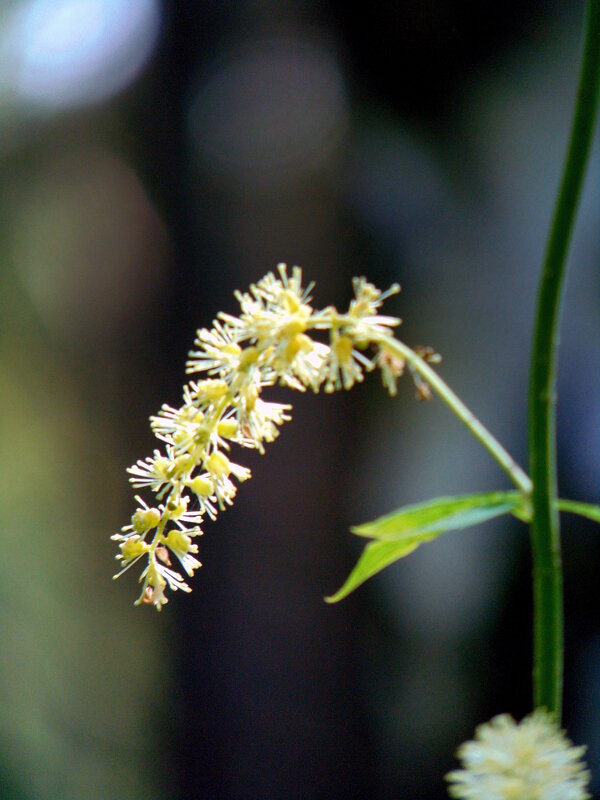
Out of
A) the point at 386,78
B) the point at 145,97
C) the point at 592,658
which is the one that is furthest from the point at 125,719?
the point at 386,78

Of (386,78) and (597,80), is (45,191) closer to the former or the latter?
(386,78)

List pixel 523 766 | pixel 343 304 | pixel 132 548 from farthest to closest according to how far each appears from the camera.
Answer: pixel 343 304 < pixel 132 548 < pixel 523 766

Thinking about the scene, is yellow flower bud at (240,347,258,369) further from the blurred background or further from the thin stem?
the blurred background

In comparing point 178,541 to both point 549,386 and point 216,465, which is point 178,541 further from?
point 549,386

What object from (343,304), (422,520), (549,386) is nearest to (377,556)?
(422,520)

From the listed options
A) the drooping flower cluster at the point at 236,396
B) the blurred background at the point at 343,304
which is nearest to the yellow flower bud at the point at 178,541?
the drooping flower cluster at the point at 236,396

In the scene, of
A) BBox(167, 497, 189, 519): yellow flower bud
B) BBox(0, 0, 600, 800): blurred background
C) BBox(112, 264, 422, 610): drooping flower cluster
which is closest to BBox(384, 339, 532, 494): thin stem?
BBox(112, 264, 422, 610): drooping flower cluster
